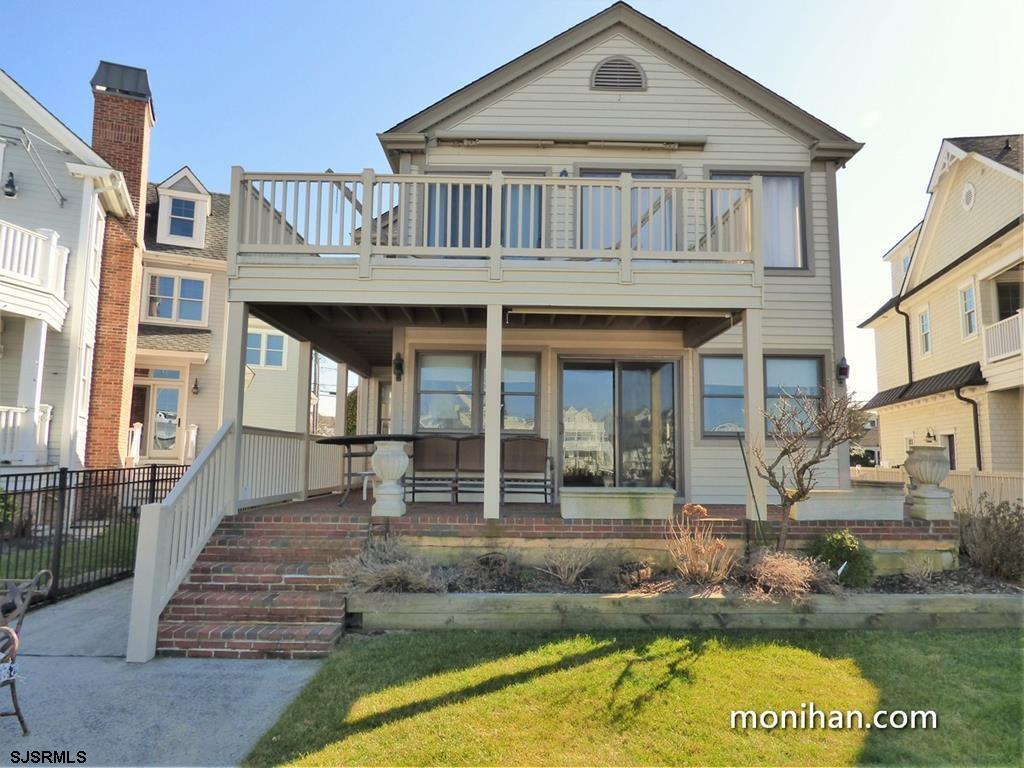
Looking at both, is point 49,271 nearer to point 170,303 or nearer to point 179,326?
point 179,326

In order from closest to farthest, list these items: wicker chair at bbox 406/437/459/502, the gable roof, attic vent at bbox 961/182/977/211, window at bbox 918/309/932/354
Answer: wicker chair at bbox 406/437/459/502
the gable roof
attic vent at bbox 961/182/977/211
window at bbox 918/309/932/354

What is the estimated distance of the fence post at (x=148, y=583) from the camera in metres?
4.61

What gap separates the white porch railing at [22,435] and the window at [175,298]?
637 cm

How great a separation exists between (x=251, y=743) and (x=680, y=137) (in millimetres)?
9258

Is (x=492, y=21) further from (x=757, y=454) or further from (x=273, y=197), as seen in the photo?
(x=757, y=454)

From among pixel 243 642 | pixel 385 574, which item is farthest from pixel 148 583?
pixel 385 574

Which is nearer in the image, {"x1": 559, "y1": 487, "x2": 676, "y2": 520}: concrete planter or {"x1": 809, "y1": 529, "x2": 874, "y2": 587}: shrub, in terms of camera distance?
{"x1": 809, "y1": 529, "x2": 874, "y2": 587}: shrub

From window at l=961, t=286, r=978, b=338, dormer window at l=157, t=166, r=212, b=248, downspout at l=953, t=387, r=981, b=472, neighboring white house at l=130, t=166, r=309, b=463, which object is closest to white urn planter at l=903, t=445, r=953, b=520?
downspout at l=953, t=387, r=981, b=472

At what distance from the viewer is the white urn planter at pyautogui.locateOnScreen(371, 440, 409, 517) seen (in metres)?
6.04

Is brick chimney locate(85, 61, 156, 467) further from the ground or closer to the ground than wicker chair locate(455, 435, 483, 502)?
further from the ground

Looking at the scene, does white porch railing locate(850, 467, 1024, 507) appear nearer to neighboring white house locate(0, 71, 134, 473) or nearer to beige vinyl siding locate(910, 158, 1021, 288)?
beige vinyl siding locate(910, 158, 1021, 288)

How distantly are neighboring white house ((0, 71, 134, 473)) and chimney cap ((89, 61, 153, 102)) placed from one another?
1476 mm

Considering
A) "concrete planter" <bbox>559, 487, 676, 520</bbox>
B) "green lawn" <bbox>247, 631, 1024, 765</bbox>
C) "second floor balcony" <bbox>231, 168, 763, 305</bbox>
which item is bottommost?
"green lawn" <bbox>247, 631, 1024, 765</bbox>

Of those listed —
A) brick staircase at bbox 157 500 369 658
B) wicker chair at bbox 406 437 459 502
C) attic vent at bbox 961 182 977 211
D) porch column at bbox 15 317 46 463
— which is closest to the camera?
brick staircase at bbox 157 500 369 658
